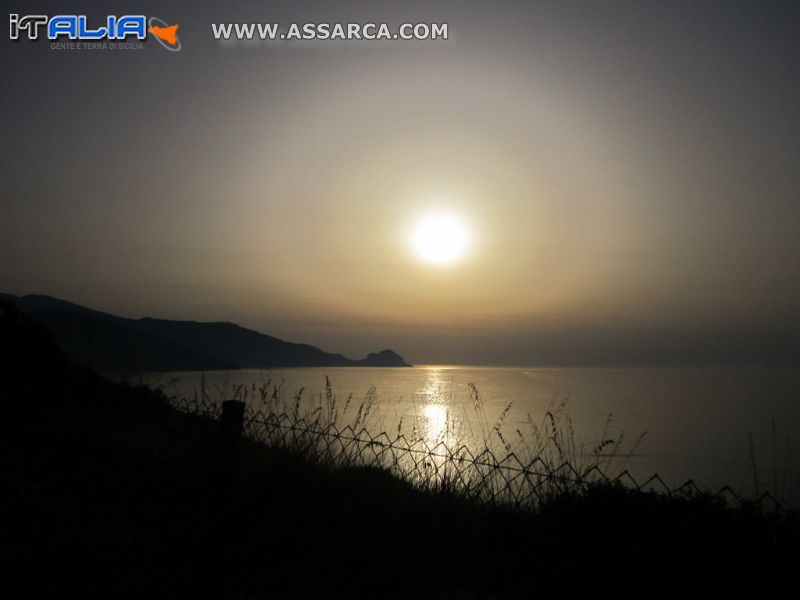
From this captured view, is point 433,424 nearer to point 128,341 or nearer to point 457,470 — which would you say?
point 128,341

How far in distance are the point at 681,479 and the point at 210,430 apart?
35133 millimetres

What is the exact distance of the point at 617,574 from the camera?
13.7ft

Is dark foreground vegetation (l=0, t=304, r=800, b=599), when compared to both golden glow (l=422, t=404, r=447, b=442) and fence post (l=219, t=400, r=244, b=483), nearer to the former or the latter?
fence post (l=219, t=400, r=244, b=483)

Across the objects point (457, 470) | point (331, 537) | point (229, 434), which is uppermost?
point (229, 434)

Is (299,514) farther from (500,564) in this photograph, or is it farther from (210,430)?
(210,430)

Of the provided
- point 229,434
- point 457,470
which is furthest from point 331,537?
point 457,470

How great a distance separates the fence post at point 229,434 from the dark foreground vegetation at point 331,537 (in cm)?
10

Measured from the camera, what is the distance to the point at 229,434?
632cm

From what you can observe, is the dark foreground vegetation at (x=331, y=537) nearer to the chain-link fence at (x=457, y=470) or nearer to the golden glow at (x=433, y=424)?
the chain-link fence at (x=457, y=470)

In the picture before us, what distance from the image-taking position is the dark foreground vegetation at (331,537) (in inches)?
157

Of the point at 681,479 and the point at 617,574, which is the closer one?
the point at 617,574

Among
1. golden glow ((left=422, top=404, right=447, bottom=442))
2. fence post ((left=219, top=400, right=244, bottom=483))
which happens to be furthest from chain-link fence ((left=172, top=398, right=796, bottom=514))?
golden glow ((left=422, top=404, right=447, bottom=442))

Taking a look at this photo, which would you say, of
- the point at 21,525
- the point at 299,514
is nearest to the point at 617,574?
the point at 299,514

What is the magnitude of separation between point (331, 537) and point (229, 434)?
6.44 feet
